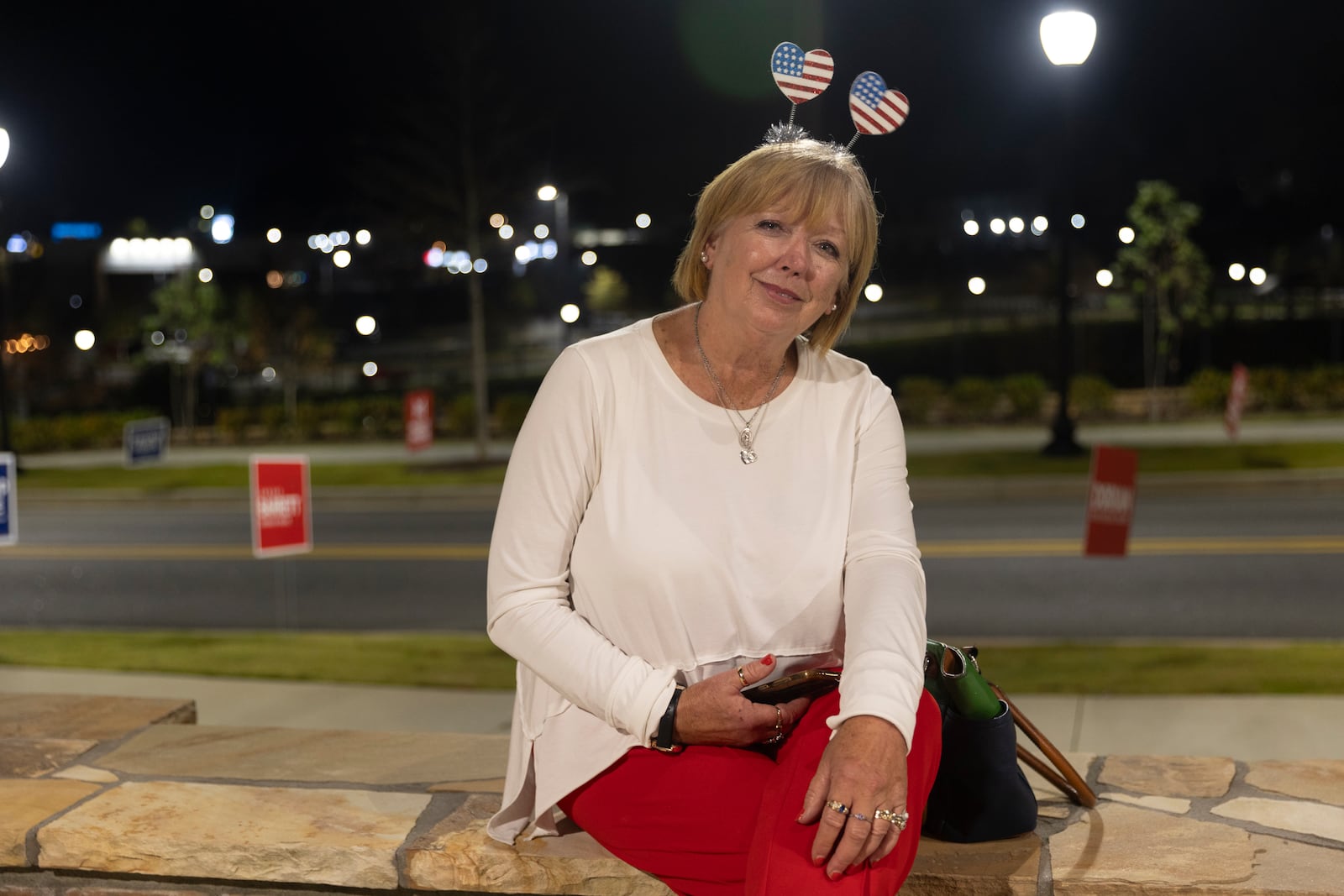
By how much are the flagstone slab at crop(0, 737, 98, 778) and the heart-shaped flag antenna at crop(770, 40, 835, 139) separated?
98.5 inches

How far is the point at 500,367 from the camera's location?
40.7 m

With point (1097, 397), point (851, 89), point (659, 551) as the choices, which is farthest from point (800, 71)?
point (1097, 397)

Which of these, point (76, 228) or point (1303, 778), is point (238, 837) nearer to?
point (1303, 778)

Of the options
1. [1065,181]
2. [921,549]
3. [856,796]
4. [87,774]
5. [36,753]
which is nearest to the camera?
[856,796]

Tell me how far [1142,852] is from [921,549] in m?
8.96

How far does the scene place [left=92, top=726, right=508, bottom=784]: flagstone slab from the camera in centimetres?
319

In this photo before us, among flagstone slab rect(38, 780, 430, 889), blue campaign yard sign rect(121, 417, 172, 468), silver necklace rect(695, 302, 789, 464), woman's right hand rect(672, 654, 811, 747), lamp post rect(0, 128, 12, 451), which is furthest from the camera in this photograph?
blue campaign yard sign rect(121, 417, 172, 468)

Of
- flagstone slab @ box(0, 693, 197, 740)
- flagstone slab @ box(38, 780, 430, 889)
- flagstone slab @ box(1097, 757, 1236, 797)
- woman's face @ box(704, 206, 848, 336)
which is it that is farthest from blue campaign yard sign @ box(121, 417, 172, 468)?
woman's face @ box(704, 206, 848, 336)

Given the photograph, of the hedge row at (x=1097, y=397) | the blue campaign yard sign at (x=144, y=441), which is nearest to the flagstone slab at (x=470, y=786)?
the blue campaign yard sign at (x=144, y=441)

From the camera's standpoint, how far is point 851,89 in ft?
9.04

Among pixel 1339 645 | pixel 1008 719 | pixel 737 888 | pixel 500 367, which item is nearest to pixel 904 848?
pixel 737 888

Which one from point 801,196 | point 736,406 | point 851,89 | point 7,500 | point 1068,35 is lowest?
point 7,500

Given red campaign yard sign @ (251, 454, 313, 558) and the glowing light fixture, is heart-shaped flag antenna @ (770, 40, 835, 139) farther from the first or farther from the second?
the glowing light fixture

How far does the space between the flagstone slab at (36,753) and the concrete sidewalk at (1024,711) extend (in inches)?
57.9
